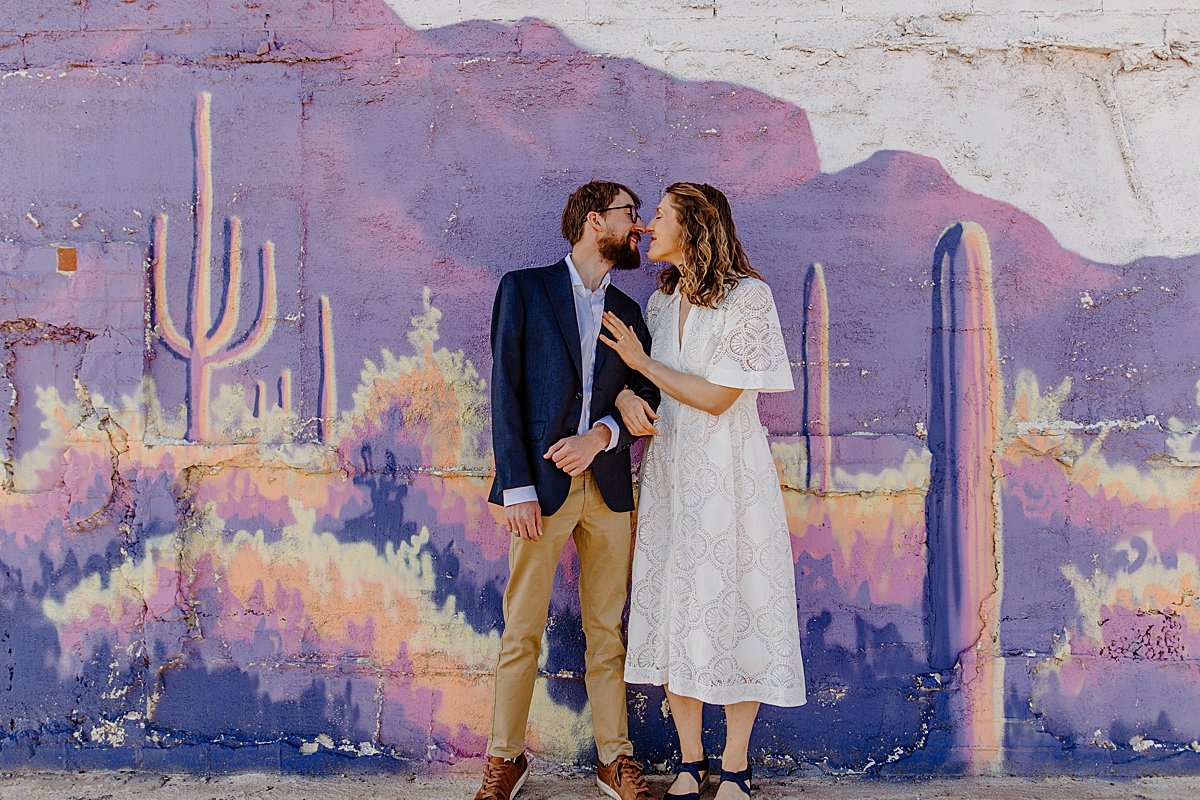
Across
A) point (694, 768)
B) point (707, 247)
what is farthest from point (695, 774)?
point (707, 247)

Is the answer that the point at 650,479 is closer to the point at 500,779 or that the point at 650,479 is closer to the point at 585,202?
the point at 585,202

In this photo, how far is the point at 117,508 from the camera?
11.3ft

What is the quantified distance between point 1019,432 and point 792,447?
842 millimetres

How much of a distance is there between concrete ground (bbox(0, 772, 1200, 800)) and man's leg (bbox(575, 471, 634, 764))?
25 centimetres

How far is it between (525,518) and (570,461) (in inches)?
9.0

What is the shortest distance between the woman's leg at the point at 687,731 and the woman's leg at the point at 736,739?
10 centimetres

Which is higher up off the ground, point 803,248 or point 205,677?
point 803,248

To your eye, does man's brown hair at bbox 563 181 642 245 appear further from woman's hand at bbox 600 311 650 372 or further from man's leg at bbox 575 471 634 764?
man's leg at bbox 575 471 634 764

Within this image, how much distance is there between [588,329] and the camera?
3133 millimetres

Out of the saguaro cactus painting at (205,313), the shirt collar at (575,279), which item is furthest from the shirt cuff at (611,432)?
the saguaro cactus painting at (205,313)

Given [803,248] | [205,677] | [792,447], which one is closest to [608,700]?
[792,447]

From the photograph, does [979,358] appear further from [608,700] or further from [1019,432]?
[608,700]

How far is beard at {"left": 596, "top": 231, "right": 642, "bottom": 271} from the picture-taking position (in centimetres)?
317

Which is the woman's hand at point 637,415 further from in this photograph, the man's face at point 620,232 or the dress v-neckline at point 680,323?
the man's face at point 620,232
